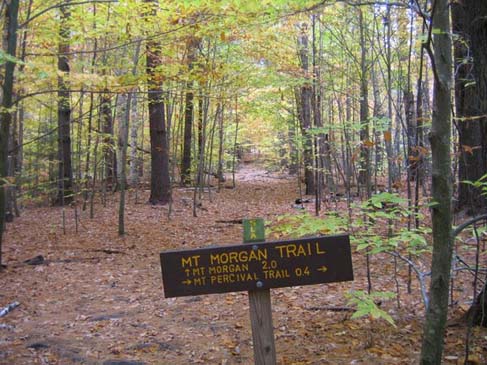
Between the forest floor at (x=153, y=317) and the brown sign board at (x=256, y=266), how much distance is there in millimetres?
1336

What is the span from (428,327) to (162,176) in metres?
11.1

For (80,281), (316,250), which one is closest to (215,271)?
(316,250)

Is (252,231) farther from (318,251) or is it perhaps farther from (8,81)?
(8,81)

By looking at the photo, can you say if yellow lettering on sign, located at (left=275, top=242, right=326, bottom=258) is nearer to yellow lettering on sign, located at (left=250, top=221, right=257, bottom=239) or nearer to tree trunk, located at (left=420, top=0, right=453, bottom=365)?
yellow lettering on sign, located at (left=250, top=221, right=257, bottom=239)

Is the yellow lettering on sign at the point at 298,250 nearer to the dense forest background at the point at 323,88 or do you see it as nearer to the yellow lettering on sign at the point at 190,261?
the dense forest background at the point at 323,88

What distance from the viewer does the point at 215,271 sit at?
276cm

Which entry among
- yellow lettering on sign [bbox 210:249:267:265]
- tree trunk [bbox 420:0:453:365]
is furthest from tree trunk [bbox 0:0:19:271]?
tree trunk [bbox 420:0:453:365]

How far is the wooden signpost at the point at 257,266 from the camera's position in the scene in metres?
2.75

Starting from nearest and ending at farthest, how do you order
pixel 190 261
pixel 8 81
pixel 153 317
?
pixel 190 261 → pixel 153 317 → pixel 8 81

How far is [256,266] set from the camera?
2781 millimetres

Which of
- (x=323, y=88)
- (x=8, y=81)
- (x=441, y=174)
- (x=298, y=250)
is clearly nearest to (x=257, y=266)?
(x=298, y=250)

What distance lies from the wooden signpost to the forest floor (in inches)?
52.6

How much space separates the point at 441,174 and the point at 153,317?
157 inches

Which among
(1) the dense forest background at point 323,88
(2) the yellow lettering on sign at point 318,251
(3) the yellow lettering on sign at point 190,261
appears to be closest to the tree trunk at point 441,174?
(1) the dense forest background at point 323,88
